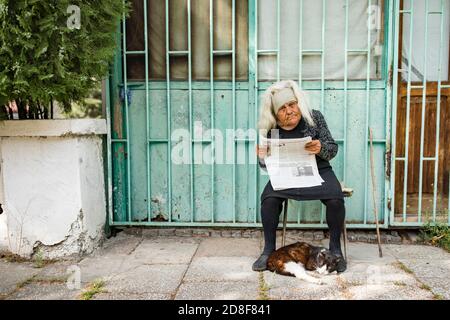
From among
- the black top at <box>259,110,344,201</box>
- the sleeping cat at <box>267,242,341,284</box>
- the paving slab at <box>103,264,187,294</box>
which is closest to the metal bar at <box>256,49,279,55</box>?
the black top at <box>259,110,344,201</box>

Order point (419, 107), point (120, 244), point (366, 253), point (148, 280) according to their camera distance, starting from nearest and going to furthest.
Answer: point (148, 280) < point (366, 253) < point (120, 244) < point (419, 107)

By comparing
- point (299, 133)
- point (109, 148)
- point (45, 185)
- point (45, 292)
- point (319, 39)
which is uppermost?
point (319, 39)

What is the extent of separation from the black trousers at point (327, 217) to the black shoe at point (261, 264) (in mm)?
61

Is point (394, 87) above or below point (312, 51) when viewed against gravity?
below

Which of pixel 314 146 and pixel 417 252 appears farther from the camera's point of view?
pixel 417 252

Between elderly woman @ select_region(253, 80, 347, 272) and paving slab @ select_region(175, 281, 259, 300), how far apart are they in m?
0.32

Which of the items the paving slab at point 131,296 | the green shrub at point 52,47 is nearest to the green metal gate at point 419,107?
the paving slab at point 131,296

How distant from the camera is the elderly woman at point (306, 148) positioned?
332 cm

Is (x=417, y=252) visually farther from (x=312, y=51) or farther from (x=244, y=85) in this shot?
(x=244, y=85)

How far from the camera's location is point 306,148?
334 centimetres

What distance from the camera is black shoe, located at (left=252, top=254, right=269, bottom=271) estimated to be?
10.7ft

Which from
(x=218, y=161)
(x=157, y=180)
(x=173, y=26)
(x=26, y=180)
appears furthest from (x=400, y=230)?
(x=26, y=180)

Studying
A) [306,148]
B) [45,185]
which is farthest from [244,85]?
[45,185]

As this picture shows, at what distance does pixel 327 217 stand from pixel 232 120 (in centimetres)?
132
